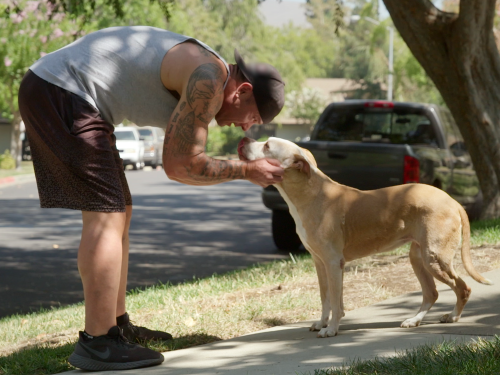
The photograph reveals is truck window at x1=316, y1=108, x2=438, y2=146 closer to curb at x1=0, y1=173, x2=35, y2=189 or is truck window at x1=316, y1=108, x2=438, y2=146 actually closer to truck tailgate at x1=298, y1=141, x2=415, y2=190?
truck tailgate at x1=298, y1=141, x2=415, y2=190

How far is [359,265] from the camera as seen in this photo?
680 cm

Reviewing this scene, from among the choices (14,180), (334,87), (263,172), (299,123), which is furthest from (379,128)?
(334,87)

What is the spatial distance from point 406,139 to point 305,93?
53.2 metres

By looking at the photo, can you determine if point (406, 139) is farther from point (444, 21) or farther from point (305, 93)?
point (305, 93)

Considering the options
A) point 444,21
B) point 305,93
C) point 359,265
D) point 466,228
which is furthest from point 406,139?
point 305,93

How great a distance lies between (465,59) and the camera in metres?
8.50

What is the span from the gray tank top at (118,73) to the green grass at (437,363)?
5.76ft

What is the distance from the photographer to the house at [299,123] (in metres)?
61.5

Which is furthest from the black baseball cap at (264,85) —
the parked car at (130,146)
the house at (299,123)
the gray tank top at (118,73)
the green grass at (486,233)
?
the house at (299,123)

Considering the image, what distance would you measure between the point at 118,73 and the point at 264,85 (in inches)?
32.8

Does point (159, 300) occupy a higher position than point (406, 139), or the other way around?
point (406, 139)

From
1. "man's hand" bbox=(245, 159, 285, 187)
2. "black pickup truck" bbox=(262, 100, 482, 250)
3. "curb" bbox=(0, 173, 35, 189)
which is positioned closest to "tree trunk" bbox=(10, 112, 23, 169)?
"curb" bbox=(0, 173, 35, 189)

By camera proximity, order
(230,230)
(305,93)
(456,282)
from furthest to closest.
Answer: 1. (305,93)
2. (230,230)
3. (456,282)

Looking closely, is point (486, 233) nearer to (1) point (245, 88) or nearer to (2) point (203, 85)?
(1) point (245, 88)
